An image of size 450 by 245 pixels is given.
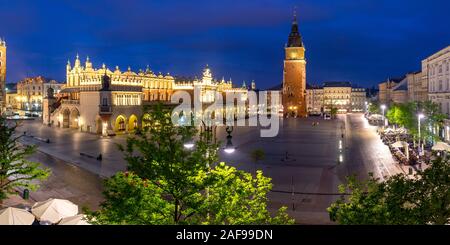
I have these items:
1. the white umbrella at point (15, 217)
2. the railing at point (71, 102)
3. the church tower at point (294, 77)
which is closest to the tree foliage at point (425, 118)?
the white umbrella at point (15, 217)

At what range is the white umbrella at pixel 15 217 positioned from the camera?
57.8 ft

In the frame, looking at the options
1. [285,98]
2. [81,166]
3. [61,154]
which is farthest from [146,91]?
[285,98]

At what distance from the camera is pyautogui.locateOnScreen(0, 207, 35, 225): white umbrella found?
17.6m

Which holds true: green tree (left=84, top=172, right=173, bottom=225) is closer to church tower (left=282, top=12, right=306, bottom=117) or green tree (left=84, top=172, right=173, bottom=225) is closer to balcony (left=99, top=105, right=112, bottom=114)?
balcony (left=99, top=105, right=112, bottom=114)

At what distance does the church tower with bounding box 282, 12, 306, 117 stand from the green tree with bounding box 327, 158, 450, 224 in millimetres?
118580

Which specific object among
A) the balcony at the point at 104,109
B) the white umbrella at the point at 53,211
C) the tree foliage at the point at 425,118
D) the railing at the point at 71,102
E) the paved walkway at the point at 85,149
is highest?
the railing at the point at 71,102

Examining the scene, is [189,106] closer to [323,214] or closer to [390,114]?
[390,114]

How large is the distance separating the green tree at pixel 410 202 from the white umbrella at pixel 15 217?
14.3 meters

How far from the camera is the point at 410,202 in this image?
36.3 feet

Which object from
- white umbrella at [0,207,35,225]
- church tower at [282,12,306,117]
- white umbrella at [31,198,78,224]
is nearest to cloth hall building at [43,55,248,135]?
white umbrella at [31,198,78,224]

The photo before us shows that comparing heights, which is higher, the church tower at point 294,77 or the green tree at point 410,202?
the church tower at point 294,77

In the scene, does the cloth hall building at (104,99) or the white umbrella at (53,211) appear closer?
the white umbrella at (53,211)

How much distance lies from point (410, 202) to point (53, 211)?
55.3 ft

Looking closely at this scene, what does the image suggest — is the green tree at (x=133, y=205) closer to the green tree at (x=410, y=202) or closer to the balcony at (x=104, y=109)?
the green tree at (x=410, y=202)
